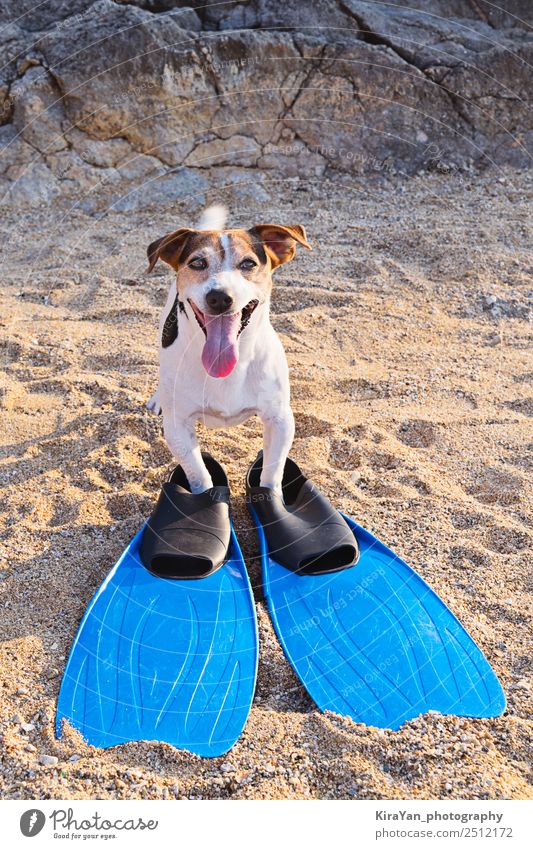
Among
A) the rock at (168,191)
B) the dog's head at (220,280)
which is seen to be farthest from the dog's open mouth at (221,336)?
the rock at (168,191)

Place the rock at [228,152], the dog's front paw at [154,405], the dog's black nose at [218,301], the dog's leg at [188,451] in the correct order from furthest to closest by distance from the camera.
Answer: the rock at [228,152] < the dog's front paw at [154,405] < the dog's leg at [188,451] < the dog's black nose at [218,301]

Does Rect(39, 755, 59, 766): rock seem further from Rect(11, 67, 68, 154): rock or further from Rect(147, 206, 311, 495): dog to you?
Rect(11, 67, 68, 154): rock

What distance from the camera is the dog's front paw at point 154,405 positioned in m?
4.45

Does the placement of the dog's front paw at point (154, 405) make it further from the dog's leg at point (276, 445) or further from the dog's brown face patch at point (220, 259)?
the dog's brown face patch at point (220, 259)

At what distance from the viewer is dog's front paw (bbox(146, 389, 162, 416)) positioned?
4445 millimetres

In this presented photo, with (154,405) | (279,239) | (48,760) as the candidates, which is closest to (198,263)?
(279,239)

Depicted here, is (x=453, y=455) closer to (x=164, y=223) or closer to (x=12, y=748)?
(x=12, y=748)

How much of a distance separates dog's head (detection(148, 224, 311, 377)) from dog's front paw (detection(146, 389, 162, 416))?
1229 mm

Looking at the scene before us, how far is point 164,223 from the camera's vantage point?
7.10 m

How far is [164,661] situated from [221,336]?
1.28 meters

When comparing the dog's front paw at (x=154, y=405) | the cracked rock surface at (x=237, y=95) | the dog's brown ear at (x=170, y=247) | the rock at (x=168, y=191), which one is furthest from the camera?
the cracked rock surface at (x=237, y=95)
